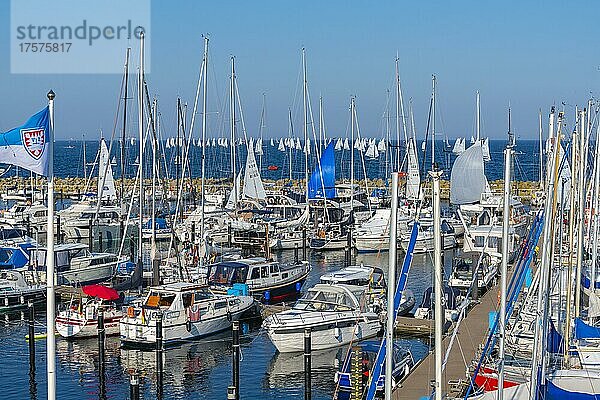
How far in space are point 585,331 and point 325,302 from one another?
30.9 feet

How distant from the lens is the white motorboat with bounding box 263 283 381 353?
28.2m

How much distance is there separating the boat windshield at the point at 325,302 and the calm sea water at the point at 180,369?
136 centimetres

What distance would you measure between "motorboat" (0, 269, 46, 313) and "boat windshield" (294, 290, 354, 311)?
1124cm

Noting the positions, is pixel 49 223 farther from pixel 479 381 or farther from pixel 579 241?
pixel 579 241

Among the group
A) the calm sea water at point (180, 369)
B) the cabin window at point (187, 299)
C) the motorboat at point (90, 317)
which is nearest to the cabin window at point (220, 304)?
the calm sea water at point (180, 369)

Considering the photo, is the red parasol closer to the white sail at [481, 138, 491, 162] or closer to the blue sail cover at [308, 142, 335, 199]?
the blue sail cover at [308, 142, 335, 199]

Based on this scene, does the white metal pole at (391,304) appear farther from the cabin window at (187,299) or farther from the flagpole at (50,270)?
the cabin window at (187,299)

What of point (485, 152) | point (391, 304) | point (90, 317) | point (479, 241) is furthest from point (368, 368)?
point (485, 152)

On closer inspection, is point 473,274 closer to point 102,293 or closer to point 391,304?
point 102,293

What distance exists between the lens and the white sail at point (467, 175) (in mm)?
46594

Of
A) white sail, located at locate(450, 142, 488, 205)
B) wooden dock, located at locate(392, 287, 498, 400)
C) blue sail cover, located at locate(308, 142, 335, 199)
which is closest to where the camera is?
wooden dock, located at locate(392, 287, 498, 400)

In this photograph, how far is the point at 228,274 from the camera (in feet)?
118

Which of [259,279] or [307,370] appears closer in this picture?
[307,370]

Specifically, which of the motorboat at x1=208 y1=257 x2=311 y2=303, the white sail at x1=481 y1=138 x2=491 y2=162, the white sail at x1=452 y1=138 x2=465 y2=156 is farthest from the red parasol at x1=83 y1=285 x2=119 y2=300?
the white sail at x1=452 y1=138 x2=465 y2=156
